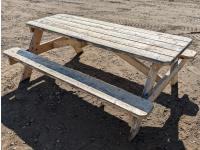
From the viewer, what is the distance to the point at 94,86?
11.1ft

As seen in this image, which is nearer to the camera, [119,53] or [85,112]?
[119,53]

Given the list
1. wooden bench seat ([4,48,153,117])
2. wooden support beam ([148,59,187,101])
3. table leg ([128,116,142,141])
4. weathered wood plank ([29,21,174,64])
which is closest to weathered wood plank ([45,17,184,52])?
weathered wood plank ([29,21,174,64])

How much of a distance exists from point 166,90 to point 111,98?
4.82ft

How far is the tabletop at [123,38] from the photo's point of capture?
10.9 feet

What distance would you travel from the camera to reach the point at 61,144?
342cm

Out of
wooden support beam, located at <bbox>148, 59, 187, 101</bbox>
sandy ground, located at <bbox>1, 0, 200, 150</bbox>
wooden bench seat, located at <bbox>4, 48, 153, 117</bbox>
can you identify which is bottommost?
sandy ground, located at <bbox>1, 0, 200, 150</bbox>

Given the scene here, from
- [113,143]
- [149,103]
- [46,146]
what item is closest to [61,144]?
[46,146]

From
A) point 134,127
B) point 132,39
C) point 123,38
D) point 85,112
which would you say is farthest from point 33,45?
point 134,127

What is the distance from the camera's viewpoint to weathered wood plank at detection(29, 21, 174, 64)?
125 inches

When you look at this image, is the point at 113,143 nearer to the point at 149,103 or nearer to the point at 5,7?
the point at 149,103

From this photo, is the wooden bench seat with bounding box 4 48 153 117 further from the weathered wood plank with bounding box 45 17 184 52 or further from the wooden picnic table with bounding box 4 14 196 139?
the weathered wood plank with bounding box 45 17 184 52

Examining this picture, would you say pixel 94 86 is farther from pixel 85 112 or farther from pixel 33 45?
pixel 33 45

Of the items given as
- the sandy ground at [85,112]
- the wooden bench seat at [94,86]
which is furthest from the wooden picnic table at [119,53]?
the sandy ground at [85,112]

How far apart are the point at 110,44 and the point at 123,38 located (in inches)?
9.9
